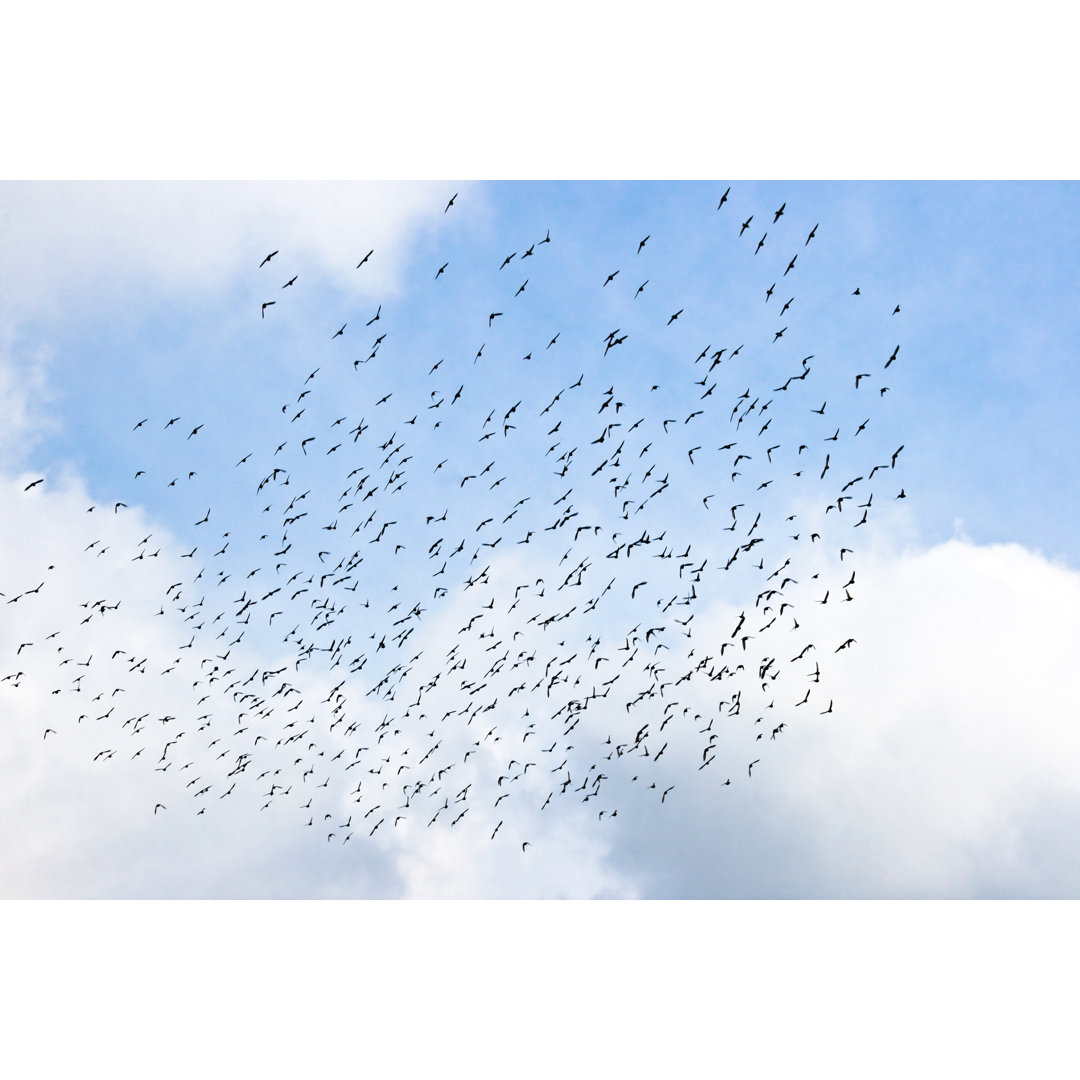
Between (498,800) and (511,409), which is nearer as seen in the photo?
(511,409)

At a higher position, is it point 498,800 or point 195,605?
point 195,605

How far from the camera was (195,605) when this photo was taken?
1014 inches

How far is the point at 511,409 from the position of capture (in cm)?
2128

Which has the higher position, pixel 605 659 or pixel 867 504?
pixel 867 504

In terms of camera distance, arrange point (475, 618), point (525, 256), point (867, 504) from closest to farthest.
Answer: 1. point (525, 256)
2. point (867, 504)
3. point (475, 618)

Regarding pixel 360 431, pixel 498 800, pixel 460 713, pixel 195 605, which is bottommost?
pixel 498 800

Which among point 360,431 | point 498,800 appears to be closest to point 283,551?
point 360,431

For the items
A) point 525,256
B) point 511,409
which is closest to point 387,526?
point 511,409

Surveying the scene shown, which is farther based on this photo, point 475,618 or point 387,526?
point 475,618

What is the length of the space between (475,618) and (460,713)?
2.43 meters

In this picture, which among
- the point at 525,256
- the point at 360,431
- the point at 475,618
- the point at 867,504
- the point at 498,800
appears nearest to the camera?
the point at 525,256

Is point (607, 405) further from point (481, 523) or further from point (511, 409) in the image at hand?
point (481, 523)

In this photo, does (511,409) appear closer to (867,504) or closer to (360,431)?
(360,431)

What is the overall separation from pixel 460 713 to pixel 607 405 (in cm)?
881
